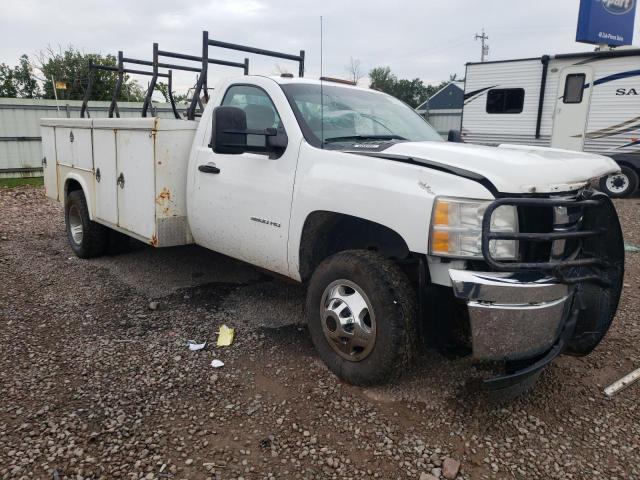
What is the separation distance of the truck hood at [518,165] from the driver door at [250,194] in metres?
0.83

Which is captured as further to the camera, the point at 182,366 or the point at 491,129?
the point at 491,129

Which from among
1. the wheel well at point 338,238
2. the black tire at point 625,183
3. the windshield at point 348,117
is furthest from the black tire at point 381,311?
the black tire at point 625,183

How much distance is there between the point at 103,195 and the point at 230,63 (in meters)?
2.13

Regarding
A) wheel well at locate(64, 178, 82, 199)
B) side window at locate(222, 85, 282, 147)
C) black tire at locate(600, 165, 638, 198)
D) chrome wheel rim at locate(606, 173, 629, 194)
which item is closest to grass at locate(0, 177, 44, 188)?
wheel well at locate(64, 178, 82, 199)

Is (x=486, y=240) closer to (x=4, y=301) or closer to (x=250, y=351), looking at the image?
(x=250, y=351)

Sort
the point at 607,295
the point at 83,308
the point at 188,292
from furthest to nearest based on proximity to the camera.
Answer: the point at 188,292, the point at 83,308, the point at 607,295

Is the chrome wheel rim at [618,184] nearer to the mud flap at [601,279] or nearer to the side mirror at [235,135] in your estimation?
the mud flap at [601,279]

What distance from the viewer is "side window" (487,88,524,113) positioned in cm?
1251

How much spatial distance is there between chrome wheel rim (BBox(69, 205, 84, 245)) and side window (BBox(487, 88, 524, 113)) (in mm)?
10192

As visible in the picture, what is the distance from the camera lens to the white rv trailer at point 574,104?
1112 cm

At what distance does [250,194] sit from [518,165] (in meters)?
1.89

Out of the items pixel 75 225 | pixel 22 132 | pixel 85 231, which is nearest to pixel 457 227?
pixel 85 231

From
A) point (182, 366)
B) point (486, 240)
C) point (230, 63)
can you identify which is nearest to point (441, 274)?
point (486, 240)

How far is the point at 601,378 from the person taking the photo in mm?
3535
